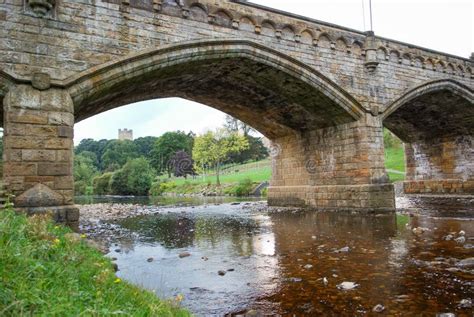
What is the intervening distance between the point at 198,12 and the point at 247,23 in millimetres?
1691

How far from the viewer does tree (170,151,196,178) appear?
6347 centimetres

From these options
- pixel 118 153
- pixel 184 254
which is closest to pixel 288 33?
pixel 184 254

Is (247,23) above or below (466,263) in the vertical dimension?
above

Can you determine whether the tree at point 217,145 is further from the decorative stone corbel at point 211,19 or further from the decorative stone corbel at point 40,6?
the decorative stone corbel at point 40,6

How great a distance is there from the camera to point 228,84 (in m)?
13.7

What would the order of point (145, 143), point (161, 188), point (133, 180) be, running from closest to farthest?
point (133, 180) < point (161, 188) < point (145, 143)

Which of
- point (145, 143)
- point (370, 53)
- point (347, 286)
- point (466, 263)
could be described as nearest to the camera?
point (347, 286)

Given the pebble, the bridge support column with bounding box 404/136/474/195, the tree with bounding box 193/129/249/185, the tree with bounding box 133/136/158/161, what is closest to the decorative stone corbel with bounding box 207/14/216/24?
the pebble

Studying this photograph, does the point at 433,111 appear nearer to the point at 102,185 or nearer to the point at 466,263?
the point at 466,263

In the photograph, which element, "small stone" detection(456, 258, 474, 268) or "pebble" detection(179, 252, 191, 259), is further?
"pebble" detection(179, 252, 191, 259)

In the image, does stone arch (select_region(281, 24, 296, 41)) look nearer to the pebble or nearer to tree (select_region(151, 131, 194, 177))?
the pebble

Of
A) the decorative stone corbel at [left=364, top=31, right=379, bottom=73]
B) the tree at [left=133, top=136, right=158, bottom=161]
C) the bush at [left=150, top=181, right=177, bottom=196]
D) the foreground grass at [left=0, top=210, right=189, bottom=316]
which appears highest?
the tree at [left=133, top=136, right=158, bottom=161]

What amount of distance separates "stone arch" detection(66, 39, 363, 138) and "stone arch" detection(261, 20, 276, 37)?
2.07 feet

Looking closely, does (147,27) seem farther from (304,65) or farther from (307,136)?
(307,136)
